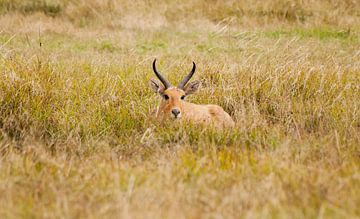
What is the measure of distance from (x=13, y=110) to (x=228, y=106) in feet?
8.98

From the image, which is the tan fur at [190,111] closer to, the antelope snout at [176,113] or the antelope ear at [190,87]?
the antelope snout at [176,113]

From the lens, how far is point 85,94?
25.8 feet

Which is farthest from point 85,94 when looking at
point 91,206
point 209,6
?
point 209,6

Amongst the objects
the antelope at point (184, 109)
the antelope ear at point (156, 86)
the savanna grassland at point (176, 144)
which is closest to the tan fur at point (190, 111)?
the antelope at point (184, 109)

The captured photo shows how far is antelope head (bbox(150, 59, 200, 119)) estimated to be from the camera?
23.2ft

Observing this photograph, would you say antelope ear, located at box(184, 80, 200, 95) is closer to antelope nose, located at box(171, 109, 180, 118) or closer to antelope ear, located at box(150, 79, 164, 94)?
antelope ear, located at box(150, 79, 164, 94)

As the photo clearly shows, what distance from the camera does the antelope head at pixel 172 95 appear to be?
23.2 ft

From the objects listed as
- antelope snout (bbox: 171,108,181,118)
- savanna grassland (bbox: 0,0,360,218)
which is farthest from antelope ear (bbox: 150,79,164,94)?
antelope snout (bbox: 171,108,181,118)

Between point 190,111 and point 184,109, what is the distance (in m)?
0.08

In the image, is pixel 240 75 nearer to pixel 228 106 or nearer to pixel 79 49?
pixel 228 106

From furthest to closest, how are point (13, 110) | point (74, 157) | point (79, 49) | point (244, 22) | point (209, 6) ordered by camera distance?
point (209, 6)
point (244, 22)
point (79, 49)
point (13, 110)
point (74, 157)

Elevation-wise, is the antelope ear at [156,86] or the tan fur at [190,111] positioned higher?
the antelope ear at [156,86]

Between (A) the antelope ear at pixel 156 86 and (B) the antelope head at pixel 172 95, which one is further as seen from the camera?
(A) the antelope ear at pixel 156 86

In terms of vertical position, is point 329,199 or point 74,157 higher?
point 329,199
